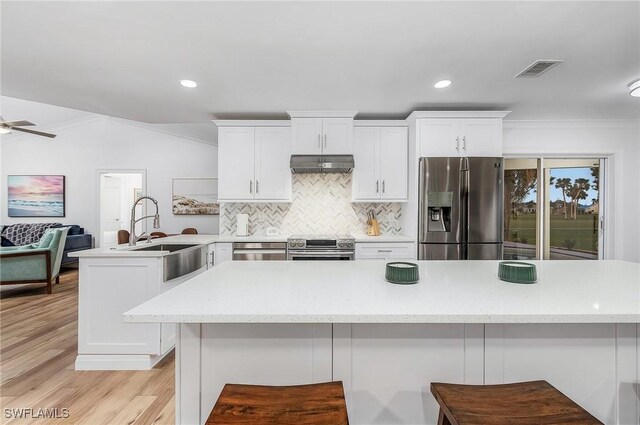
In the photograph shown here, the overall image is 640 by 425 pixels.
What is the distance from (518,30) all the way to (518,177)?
103 inches

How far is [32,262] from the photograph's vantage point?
14.3ft

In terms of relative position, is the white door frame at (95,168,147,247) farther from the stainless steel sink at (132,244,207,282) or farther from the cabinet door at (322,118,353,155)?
the cabinet door at (322,118,353,155)

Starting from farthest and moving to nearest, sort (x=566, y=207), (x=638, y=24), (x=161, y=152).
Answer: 1. (x=161, y=152)
2. (x=566, y=207)
3. (x=638, y=24)

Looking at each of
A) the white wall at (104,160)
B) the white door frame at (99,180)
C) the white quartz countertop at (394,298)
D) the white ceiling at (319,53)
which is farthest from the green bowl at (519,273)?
the white door frame at (99,180)

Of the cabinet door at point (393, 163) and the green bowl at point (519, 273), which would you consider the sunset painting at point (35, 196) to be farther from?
the green bowl at point (519, 273)

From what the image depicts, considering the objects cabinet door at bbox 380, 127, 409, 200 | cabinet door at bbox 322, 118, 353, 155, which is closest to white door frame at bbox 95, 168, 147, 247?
cabinet door at bbox 322, 118, 353, 155

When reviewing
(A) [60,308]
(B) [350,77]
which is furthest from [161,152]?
(B) [350,77]

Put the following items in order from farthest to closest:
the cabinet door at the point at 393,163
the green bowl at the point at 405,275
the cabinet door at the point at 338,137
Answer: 1. the cabinet door at the point at 393,163
2. the cabinet door at the point at 338,137
3. the green bowl at the point at 405,275

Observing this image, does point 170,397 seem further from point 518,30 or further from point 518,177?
point 518,177

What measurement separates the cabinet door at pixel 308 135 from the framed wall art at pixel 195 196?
148 inches

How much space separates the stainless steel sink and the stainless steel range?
37.4 inches

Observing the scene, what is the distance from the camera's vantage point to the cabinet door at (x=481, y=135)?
3438 millimetres

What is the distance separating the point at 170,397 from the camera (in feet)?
6.78

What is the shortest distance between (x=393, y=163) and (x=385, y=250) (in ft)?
3.63
